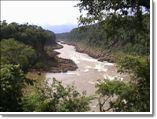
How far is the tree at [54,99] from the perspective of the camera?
14.8 feet

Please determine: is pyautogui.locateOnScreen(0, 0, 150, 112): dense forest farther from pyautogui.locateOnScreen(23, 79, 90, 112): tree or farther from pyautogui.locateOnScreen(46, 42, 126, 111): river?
pyautogui.locateOnScreen(46, 42, 126, 111): river

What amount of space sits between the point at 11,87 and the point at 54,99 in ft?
2.19

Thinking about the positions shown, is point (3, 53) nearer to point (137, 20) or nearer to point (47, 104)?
point (47, 104)

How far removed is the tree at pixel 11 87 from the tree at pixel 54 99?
119mm

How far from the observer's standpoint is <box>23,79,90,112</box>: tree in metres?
4.51

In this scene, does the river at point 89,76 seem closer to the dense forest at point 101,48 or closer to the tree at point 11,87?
the dense forest at point 101,48

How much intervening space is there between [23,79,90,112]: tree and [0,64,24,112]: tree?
0.12 m

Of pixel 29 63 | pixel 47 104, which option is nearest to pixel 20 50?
pixel 29 63

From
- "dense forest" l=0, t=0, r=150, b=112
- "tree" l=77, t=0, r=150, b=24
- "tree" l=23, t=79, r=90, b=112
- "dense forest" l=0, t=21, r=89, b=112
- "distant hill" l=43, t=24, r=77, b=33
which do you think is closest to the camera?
"tree" l=77, t=0, r=150, b=24

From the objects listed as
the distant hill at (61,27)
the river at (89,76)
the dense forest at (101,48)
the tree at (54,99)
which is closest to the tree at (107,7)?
the dense forest at (101,48)

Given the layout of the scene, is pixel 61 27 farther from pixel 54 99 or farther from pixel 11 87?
pixel 54 99

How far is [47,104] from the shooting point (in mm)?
4660

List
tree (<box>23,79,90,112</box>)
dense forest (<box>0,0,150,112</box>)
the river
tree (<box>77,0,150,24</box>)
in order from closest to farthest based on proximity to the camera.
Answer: tree (<box>77,0,150,24</box>), dense forest (<box>0,0,150,112</box>), tree (<box>23,79,90,112</box>), the river

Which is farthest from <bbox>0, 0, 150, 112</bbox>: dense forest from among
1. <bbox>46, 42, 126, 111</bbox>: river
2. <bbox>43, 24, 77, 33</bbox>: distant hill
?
<bbox>46, 42, 126, 111</bbox>: river
